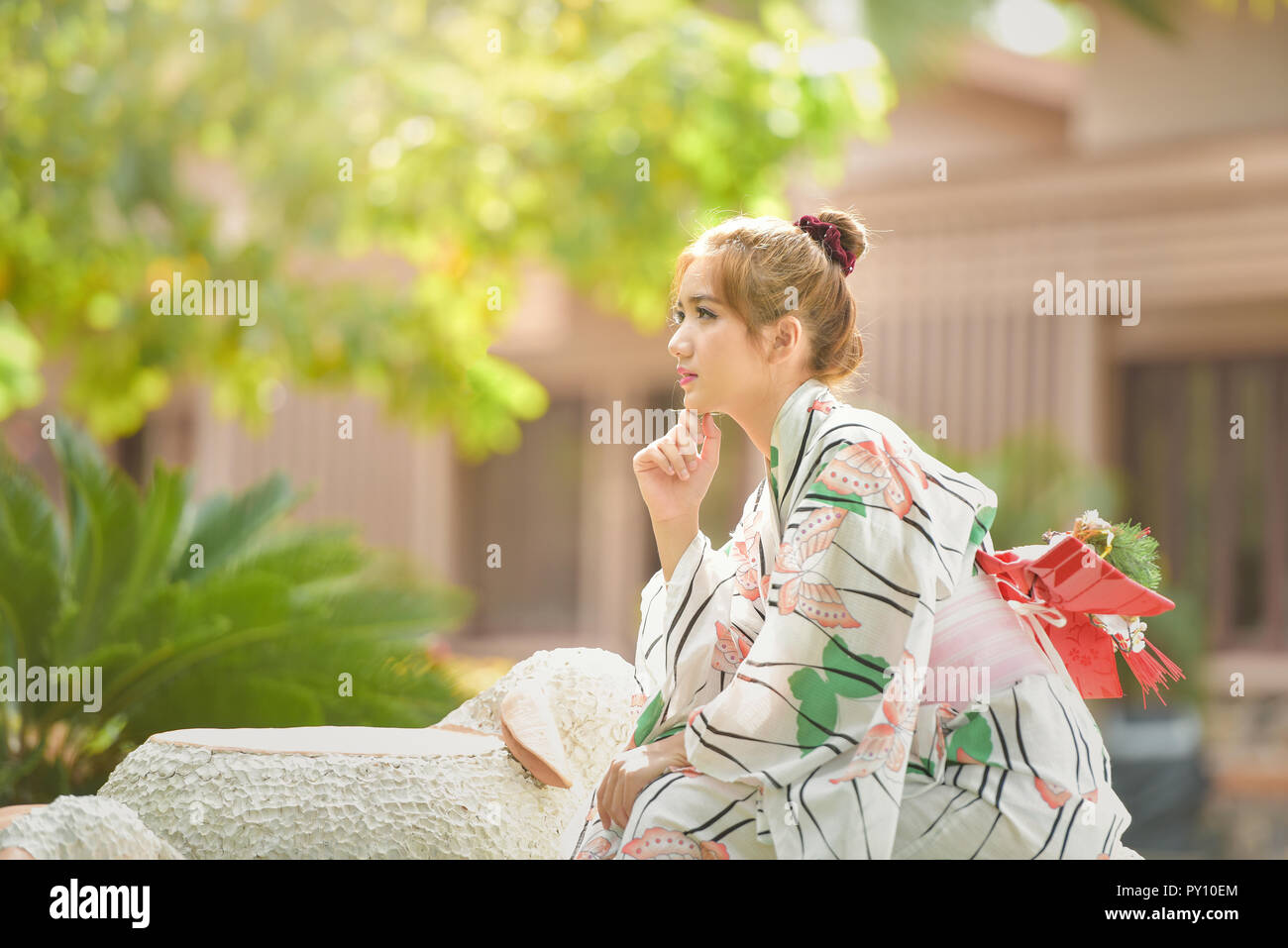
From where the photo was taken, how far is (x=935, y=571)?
73.6 inches

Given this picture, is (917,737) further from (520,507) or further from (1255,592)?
(520,507)

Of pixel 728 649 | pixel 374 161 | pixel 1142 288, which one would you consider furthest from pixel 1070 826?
pixel 1142 288

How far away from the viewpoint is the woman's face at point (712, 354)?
2.01 meters

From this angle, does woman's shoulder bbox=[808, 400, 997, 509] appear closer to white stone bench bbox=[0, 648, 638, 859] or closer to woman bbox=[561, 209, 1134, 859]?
woman bbox=[561, 209, 1134, 859]

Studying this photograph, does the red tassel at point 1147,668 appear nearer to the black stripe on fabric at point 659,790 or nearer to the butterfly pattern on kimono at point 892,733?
the butterfly pattern on kimono at point 892,733

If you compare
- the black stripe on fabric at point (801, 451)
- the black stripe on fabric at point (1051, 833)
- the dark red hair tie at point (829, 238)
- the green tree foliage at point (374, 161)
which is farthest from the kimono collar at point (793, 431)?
Result: the green tree foliage at point (374, 161)

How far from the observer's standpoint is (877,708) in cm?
179

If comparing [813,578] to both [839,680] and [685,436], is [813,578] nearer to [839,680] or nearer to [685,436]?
[839,680]

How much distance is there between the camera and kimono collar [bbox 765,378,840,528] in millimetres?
1967

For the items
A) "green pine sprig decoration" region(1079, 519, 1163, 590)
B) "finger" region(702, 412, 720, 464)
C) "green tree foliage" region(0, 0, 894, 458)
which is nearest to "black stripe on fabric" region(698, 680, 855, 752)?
"finger" region(702, 412, 720, 464)

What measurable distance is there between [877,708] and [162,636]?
236 centimetres

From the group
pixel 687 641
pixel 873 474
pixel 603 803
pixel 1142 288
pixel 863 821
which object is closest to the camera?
pixel 863 821

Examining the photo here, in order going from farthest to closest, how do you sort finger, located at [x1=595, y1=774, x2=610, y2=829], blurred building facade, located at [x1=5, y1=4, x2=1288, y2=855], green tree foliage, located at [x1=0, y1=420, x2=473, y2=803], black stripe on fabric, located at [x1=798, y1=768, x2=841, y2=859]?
blurred building facade, located at [x1=5, y1=4, x2=1288, y2=855]
green tree foliage, located at [x1=0, y1=420, x2=473, y2=803]
finger, located at [x1=595, y1=774, x2=610, y2=829]
black stripe on fabric, located at [x1=798, y1=768, x2=841, y2=859]

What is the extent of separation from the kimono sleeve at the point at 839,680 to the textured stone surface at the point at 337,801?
414 mm
